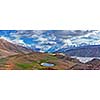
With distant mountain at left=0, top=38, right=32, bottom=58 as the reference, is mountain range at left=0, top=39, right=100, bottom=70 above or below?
below

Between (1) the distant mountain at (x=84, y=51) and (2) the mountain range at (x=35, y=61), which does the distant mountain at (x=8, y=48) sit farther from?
(1) the distant mountain at (x=84, y=51)

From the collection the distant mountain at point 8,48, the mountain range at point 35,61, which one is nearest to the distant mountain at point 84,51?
the mountain range at point 35,61

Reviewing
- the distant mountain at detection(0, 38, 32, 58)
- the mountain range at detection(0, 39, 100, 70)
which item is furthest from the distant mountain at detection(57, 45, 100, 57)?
the distant mountain at detection(0, 38, 32, 58)

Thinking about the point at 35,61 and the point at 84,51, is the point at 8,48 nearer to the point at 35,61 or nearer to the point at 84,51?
the point at 35,61

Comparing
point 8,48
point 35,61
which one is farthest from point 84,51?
point 8,48

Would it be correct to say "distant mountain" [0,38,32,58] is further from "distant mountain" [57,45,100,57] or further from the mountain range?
"distant mountain" [57,45,100,57]
